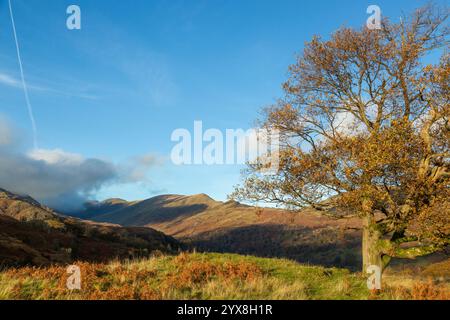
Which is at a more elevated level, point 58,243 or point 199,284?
point 58,243

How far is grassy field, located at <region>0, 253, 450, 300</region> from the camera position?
451 inches

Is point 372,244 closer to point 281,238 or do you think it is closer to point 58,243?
point 58,243

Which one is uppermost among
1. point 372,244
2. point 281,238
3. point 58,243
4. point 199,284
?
point 281,238

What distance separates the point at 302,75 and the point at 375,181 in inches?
356

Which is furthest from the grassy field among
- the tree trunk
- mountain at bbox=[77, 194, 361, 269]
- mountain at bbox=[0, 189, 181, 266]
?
mountain at bbox=[77, 194, 361, 269]

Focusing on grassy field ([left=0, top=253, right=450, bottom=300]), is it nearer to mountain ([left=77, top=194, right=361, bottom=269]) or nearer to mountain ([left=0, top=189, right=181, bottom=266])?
mountain ([left=0, top=189, right=181, bottom=266])

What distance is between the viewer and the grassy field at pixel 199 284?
11445mm

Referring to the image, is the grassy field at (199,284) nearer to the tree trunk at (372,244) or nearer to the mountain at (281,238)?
the tree trunk at (372,244)

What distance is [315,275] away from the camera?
52.3 feet

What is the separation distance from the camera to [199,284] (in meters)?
12.9

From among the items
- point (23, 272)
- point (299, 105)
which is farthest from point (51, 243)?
point (299, 105)

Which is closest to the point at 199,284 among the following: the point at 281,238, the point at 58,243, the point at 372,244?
the point at 372,244

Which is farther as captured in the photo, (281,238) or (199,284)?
(281,238)
